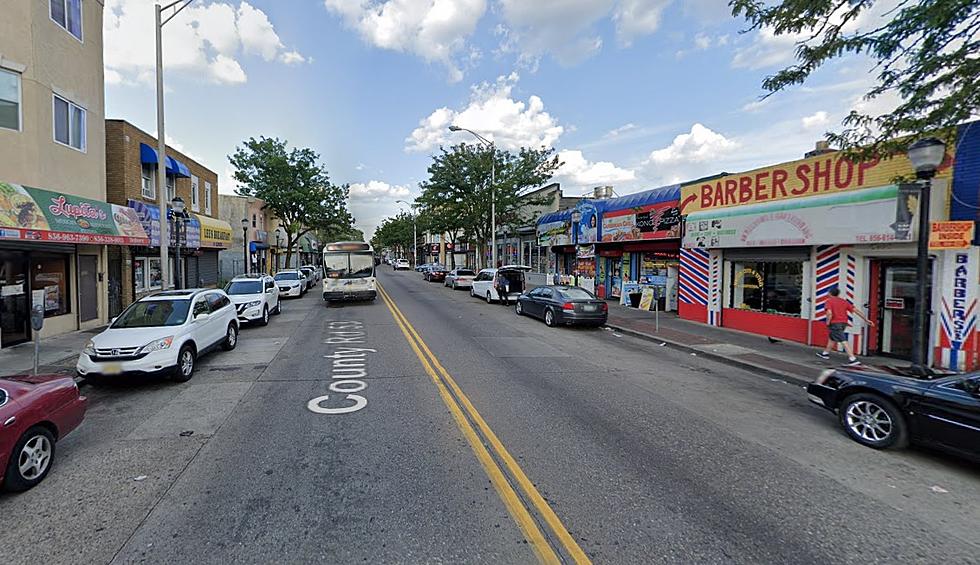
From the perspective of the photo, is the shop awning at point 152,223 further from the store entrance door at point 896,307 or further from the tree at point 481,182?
the store entrance door at point 896,307

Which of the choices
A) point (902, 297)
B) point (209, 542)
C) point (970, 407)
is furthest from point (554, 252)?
point (209, 542)

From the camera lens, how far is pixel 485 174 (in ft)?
94.1

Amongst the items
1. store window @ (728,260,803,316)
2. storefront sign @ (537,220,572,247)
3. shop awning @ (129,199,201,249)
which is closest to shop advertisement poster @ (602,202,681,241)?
store window @ (728,260,803,316)

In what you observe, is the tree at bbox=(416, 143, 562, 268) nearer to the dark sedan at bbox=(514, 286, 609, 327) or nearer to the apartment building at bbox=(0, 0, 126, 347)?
the dark sedan at bbox=(514, 286, 609, 327)

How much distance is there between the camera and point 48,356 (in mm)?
10023

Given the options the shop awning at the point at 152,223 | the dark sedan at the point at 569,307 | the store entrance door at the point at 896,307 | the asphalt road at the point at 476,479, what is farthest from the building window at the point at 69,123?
the store entrance door at the point at 896,307

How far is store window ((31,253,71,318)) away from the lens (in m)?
11.8

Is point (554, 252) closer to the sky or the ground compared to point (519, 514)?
closer to the sky

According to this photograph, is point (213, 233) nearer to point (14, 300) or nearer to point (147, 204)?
point (147, 204)

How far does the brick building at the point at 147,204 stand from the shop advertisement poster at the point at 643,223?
1586cm

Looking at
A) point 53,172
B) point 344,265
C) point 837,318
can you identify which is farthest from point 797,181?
point 53,172

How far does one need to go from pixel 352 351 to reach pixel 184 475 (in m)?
5.93

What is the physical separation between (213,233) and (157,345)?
16759 mm

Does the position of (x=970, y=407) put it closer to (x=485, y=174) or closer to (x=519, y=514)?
(x=519, y=514)
